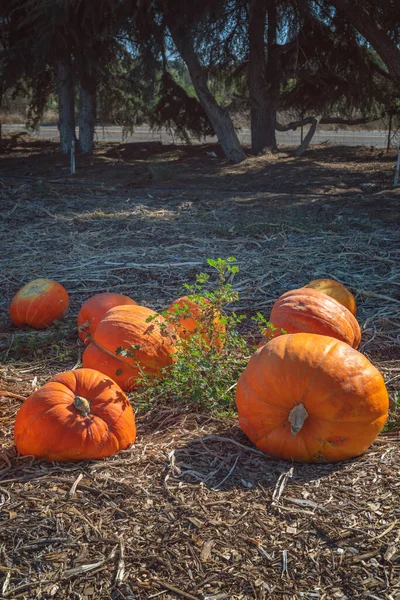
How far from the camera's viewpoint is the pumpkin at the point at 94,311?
4.48m

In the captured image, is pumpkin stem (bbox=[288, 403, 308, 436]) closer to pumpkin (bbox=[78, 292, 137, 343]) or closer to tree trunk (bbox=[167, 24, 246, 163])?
pumpkin (bbox=[78, 292, 137, 343])

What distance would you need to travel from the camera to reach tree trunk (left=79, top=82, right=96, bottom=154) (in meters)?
15.0

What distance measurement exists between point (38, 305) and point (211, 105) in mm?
11124

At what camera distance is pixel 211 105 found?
14953 millimetres

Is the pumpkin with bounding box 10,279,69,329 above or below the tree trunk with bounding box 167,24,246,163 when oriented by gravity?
below

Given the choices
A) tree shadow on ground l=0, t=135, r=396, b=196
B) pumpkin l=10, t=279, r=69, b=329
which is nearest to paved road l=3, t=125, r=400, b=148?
tree shadow on ground l=0, t=135, r=396, b=196

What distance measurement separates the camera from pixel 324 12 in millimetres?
14359

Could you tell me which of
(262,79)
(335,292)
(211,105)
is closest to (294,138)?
(262,79)

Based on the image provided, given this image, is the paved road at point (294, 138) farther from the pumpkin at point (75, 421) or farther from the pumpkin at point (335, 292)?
the pumpkin at point (75, 421)

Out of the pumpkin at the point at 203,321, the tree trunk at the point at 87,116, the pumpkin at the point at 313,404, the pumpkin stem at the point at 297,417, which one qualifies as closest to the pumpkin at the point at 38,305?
the pumpkin at the point at 203,321

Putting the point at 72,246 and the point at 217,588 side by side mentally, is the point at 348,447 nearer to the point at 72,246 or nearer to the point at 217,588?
the point at 217,588

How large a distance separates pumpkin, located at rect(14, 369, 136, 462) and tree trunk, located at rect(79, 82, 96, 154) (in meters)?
12.7

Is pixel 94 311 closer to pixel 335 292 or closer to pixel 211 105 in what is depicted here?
pixel 335 292

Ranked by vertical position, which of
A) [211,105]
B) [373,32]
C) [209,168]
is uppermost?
[373,32]
